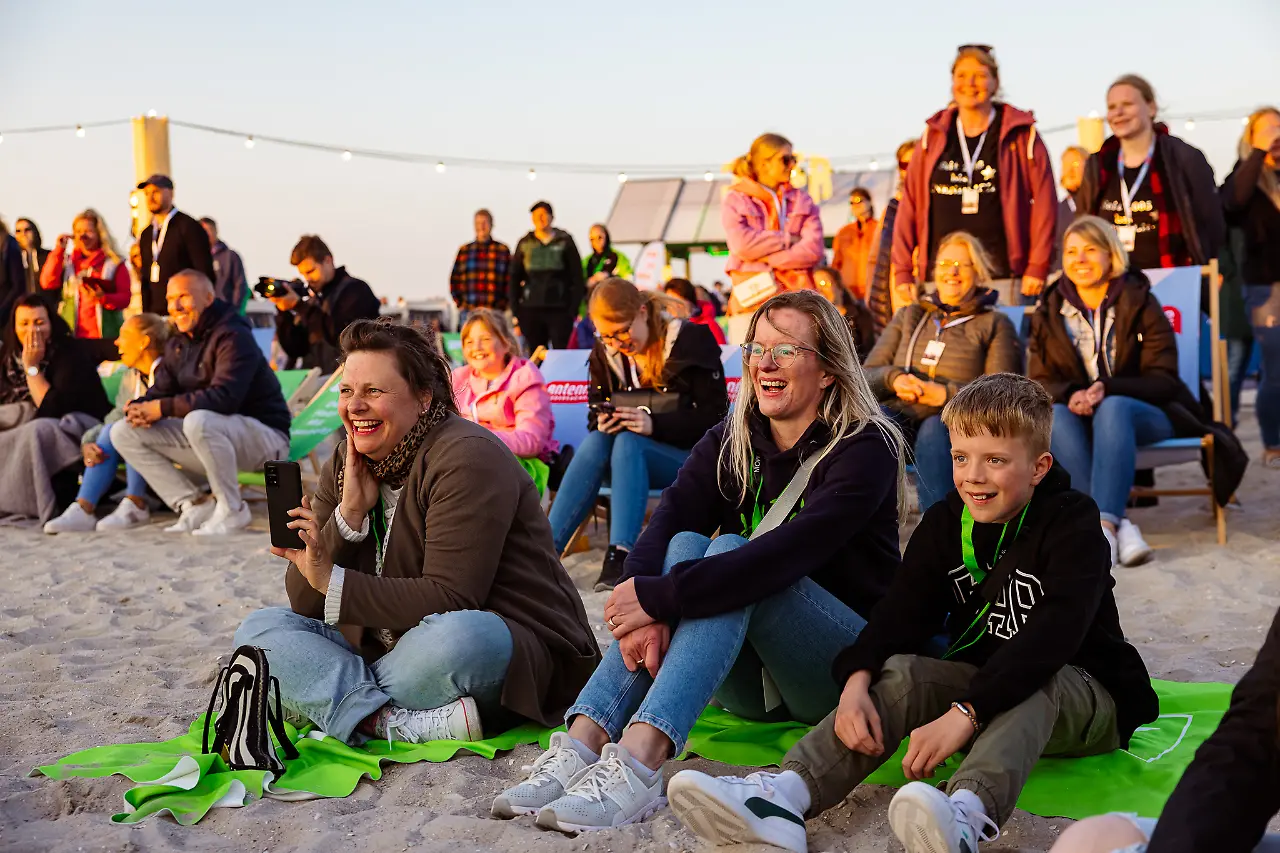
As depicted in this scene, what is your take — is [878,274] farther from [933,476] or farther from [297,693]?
[297,693]

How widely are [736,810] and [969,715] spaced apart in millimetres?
491

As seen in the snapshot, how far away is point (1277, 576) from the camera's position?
492 centimetres

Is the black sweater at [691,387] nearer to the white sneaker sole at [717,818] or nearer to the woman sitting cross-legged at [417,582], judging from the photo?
the woman sitting cross-legged at [417,582]

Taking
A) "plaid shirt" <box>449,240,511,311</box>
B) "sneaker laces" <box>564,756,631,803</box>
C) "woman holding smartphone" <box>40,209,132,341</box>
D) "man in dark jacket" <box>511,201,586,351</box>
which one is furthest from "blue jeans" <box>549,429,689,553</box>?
"plaid shirt" <box>449,240,511,311</box>

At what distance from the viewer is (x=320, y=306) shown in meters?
8.35

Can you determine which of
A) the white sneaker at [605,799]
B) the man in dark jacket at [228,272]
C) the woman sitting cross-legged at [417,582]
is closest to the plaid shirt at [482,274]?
the man in dark jacket at [228,272]

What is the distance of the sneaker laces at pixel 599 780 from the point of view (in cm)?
252

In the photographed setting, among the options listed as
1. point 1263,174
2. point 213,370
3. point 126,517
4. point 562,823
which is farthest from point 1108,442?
point 126,517

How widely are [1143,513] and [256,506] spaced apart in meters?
4.92

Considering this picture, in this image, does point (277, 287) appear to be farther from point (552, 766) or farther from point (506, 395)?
point (552, 766)

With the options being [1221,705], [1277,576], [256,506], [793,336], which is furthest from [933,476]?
[256,506]

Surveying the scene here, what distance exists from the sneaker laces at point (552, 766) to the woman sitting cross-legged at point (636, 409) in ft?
8.17

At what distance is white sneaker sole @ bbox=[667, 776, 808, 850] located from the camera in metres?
2.33

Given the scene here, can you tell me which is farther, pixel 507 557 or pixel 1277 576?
pixel 1277 576
